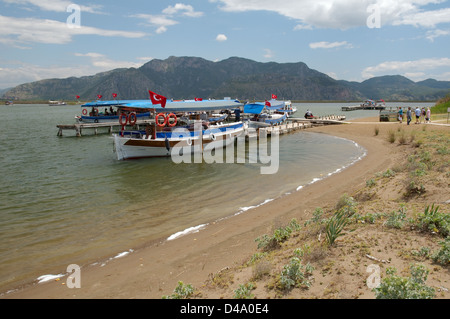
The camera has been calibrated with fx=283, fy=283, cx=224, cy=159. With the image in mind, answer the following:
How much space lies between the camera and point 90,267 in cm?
790

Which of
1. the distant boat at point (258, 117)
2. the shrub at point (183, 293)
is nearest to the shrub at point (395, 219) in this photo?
the shrub at point (183, 293)

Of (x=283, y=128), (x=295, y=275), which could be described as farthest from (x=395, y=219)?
(x=283, y=128)

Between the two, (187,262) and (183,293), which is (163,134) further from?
(183,293)

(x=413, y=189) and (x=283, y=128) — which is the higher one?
(x=283, y=128)

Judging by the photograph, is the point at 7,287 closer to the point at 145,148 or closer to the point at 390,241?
the point at 390,241

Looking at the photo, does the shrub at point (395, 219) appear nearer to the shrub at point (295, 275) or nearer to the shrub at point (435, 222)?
the shrub at point (435, 222)

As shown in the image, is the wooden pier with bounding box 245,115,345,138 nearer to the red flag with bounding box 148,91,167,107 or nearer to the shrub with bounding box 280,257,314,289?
the red flag with bounding box 148,91,167,107

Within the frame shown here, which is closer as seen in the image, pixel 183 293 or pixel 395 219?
pixel 183 293

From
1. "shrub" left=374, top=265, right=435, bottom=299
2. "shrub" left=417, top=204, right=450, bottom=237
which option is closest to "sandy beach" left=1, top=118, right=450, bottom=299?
"shrub" left=374, top=265, right=435, bottom=299

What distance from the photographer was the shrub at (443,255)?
16.5 ft

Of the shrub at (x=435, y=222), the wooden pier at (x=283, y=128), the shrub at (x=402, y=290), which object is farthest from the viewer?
the wooden pier at (x=283, y=128)

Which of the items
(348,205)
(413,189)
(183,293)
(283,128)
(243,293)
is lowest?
(183,293)

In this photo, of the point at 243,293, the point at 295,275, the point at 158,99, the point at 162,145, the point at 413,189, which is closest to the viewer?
the point at 243,293

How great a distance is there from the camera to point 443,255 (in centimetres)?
510
